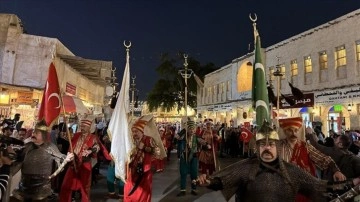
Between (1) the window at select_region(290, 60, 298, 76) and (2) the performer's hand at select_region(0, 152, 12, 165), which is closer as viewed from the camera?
(2) the performer's hand at select_region(0, 152, 12, 165)

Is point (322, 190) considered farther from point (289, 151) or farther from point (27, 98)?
point (27, 98)

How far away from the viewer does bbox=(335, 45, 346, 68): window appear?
20681 millimetres

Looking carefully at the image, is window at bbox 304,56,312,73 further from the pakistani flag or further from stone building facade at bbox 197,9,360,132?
the pakistani flag

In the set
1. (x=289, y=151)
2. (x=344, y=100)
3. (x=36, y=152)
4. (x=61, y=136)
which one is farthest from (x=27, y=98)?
(x=344, y=100)

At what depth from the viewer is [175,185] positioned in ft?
38.3

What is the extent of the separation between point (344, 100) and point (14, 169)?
19.1 metres

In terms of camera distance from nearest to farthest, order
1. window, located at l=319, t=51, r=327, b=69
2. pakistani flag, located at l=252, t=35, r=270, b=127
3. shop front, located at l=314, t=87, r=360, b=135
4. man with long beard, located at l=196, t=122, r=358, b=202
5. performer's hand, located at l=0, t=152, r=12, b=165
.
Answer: man with long beard, located at l=196, t=122, r=358, b=202 < performer's hand, located at l=0, t=152, r=12, b=165 < pakistani flag, located at l=252, t=35, r=270, b=127 < shop front, located at l=314, t=87, r=360, b=135 < window, located at l=319, t=51, r=327, b=69

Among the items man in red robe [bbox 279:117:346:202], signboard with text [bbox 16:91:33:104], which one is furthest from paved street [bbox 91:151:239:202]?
signboard with text [bbox 16:91:33:104]

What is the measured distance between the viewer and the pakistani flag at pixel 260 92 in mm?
5324

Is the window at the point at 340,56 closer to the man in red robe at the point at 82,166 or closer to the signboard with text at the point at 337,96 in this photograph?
the signboard with text at the point at 337,96

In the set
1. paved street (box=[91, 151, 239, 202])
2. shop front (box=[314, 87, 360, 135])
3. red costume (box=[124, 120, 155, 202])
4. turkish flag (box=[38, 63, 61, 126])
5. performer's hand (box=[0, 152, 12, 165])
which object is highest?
shop front (box=[314, 87, 360, 135])

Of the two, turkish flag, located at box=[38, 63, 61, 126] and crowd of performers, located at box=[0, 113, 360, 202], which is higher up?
turkish flag, located at box=[38, 63, 61, 126]

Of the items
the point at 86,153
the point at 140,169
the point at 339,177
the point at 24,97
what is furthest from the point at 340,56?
the point at 24,97

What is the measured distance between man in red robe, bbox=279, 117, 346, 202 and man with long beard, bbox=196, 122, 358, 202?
152 centimetres
